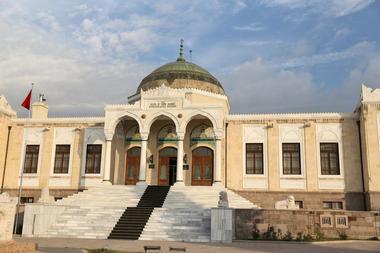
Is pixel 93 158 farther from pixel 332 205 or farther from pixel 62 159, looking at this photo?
pixel 332 205

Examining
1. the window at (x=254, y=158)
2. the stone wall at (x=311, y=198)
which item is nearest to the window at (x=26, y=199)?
the stone wall at (x=311, y=198)

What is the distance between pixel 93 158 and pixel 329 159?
14415 mm

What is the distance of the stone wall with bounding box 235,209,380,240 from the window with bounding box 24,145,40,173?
15.5m

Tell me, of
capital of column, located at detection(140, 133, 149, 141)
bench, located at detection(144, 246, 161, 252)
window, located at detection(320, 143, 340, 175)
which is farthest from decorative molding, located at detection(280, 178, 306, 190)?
bench, located at detection(144, 246, 161, 252)

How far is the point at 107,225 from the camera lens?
17812mm

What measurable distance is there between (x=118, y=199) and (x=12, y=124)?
429 inches

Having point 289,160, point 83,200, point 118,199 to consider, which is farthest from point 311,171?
point 83,200

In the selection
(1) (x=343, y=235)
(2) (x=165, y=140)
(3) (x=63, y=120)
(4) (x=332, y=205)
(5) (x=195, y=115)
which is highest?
(3) (x=63, y=120)

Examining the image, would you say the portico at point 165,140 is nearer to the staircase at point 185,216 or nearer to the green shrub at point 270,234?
the staircase at point 185,216

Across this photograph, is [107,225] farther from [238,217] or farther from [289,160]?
[289,160]

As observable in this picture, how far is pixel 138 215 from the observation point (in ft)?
61.1

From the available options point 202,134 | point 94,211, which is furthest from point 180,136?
point 94,211

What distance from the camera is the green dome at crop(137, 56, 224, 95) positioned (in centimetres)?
2864

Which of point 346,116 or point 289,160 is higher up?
point 346,116
